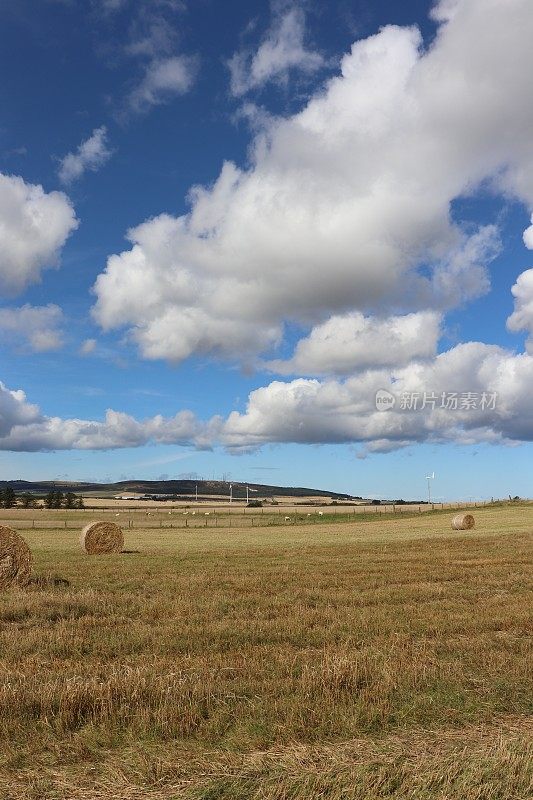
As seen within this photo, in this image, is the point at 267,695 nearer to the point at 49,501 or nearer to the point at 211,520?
the point at 211,520

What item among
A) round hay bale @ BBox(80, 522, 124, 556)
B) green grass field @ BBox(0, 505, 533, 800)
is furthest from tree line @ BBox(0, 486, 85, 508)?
green grass field @ BBox(0, 505, 533, 800)

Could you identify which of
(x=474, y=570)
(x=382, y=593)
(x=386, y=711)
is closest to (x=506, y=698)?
(x=386, y=711)

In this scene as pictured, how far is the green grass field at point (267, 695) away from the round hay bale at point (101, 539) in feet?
57.8

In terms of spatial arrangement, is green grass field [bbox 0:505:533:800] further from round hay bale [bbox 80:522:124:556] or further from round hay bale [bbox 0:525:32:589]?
round hay bale [bbox 80:522:124:556]

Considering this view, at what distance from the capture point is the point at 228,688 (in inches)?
326

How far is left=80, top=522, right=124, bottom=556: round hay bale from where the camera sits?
33.6 m

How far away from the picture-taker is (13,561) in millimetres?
20438

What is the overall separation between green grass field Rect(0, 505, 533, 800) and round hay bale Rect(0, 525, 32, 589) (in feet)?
13.1

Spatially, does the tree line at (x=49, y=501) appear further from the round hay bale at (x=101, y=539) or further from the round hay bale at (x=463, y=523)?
the round hay bale at (x=101, y=539)

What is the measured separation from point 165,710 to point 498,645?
608 cm

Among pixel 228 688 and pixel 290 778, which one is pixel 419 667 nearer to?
pixel 228 688

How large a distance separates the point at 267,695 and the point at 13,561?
582 inches

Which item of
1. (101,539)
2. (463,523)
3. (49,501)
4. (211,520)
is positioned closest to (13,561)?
(101,539)

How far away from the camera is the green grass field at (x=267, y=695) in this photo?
5820 mm
